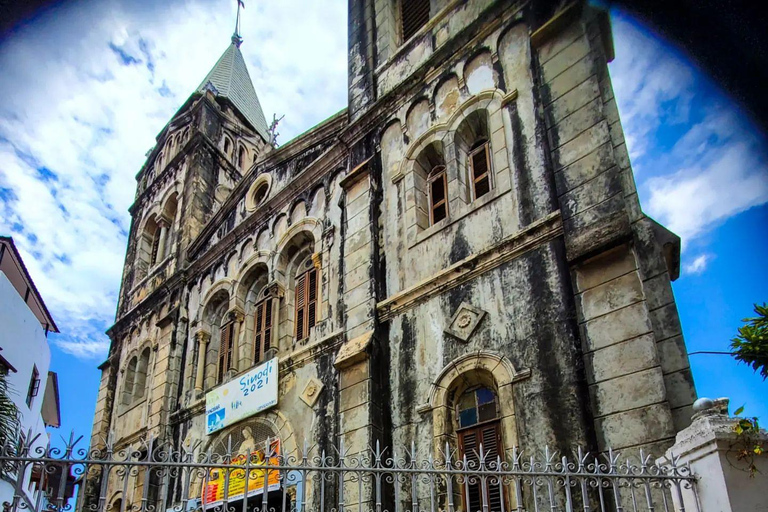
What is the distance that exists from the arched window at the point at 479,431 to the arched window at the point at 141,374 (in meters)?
11.7

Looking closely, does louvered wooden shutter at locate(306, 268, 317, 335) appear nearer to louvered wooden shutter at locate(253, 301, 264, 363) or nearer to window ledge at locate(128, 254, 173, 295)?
louvered wooden shutter at locate(253, 301, 264, 363)

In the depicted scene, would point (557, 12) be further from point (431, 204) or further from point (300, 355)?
point (300, 355)

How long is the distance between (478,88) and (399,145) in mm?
1899

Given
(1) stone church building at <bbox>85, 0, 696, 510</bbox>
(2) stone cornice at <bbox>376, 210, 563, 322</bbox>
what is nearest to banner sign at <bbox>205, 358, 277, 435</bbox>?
(1) stone church building at <bbox>85, 0, 696, 510</bbox>

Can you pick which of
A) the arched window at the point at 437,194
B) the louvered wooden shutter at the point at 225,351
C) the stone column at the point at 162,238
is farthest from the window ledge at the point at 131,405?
the arched window at the point at 437,194

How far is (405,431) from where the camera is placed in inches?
360

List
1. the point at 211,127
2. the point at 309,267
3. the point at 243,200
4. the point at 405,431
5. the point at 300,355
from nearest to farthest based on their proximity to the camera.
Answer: the point at 405,431 → the point at 300,355 → the point at 309,267 → the point at 243,200 → the point at 211,127

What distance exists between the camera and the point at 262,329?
1359cm

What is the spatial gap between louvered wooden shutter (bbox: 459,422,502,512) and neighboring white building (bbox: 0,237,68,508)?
1260 centimetres

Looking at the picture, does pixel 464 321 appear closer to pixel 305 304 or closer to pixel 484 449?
pixel 484 449

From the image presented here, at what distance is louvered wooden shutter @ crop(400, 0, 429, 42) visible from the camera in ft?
43.9

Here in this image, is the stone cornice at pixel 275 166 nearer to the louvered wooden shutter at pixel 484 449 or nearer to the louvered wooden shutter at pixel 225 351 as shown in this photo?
the louvered wooden shutter at pixel 225 351

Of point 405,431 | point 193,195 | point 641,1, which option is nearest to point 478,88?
point 641,1

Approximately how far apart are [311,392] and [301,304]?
92.7 inches
